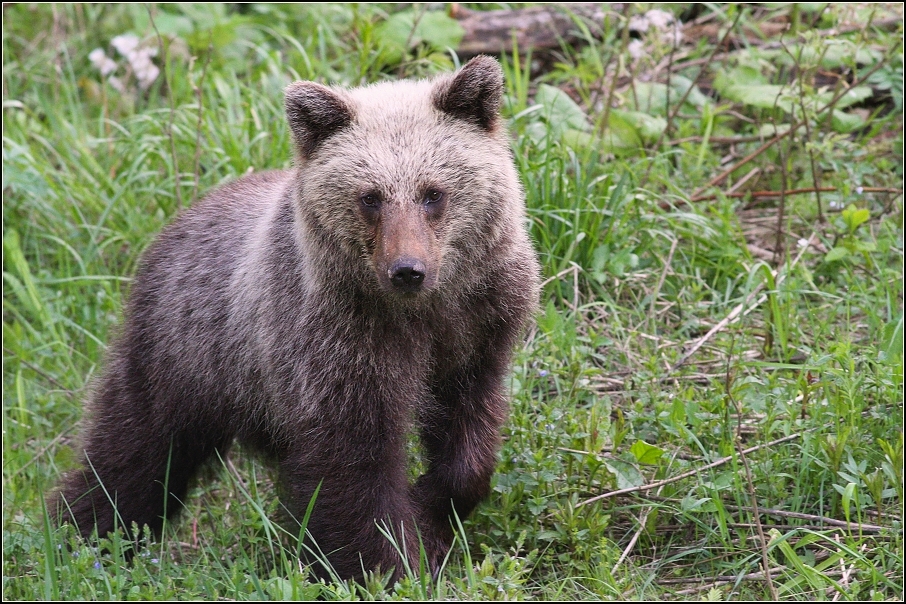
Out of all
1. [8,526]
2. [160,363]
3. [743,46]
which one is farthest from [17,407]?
[743,46]

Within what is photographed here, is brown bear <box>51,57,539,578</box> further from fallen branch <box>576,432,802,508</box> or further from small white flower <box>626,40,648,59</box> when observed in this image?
small white flower <box>626,40,648,59</box>

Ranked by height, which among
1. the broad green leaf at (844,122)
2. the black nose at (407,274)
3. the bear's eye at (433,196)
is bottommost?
the broad green leaf at (844,122)

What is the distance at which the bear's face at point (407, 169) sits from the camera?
382 cm

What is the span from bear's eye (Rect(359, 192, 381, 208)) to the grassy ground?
133 centimetres

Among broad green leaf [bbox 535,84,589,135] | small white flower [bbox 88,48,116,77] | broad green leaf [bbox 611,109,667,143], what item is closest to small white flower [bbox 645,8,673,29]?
broad green leaf [bbox 611,109,667,143]

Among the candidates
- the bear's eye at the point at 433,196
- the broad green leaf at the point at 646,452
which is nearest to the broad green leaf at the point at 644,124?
the broad green leaf at the point at 646,452

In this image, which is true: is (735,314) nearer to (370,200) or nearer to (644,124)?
(644,124)

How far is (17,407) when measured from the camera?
A: 6105 mm

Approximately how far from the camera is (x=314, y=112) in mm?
4055

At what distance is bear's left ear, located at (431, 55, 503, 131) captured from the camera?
13.2 feet

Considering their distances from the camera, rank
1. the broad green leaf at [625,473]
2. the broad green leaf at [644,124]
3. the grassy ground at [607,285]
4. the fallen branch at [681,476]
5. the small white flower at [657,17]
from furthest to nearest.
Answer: the broad green leaf at [644,124], the small white flower at [657,17], the broad green leaf at [625,473], the fallen branch at [681,476], the grassy ground at [607,285]

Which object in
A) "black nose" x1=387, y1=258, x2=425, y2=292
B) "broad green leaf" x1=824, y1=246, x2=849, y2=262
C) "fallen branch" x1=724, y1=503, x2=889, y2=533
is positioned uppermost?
"black nose" x1=387, y1=258, x2=425, y2=292

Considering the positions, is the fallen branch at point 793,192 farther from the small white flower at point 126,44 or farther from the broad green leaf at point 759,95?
the small white flower at point 126,44

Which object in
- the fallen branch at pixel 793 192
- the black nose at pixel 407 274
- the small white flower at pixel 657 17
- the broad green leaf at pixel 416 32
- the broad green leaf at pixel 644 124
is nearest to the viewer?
the black nose at pixel 407 274
